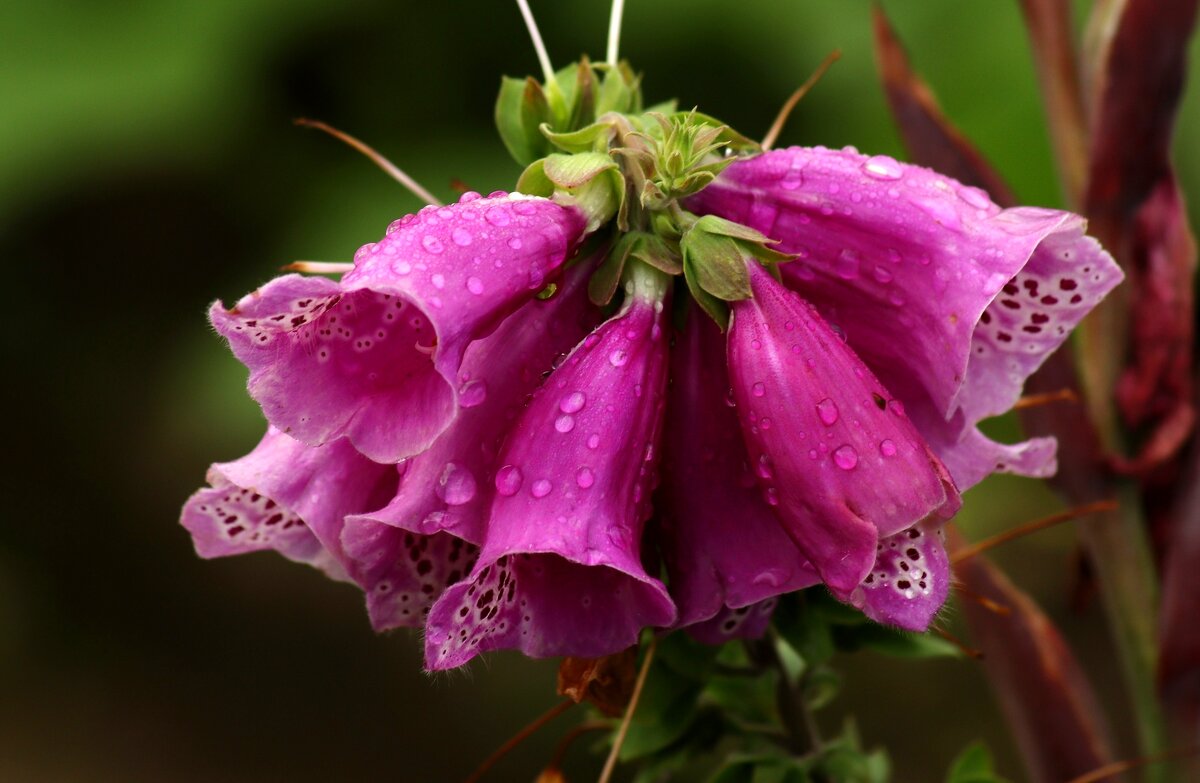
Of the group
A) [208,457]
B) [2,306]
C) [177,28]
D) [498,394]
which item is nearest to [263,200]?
[177,28]

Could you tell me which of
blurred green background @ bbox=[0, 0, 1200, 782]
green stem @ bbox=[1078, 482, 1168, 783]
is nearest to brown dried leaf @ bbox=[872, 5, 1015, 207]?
green stem @ bbox=[1078, 482, 1168, 783]

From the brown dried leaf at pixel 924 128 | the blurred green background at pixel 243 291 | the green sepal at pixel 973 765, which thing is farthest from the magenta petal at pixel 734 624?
the blurred green background at pixel 243 291

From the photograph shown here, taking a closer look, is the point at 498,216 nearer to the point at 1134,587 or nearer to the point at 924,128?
the point at 924,128

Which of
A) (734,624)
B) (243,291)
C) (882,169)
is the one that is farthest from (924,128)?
(243,291)

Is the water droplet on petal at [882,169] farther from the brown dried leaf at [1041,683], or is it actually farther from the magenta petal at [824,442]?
the brown dried leaf at [1041,683]

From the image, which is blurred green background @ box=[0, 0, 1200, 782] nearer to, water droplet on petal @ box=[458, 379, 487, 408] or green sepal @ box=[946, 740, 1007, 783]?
green sepal @ box=[946, 740, 1007, 783]

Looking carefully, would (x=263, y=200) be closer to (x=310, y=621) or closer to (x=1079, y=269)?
(x=310, y=621)
